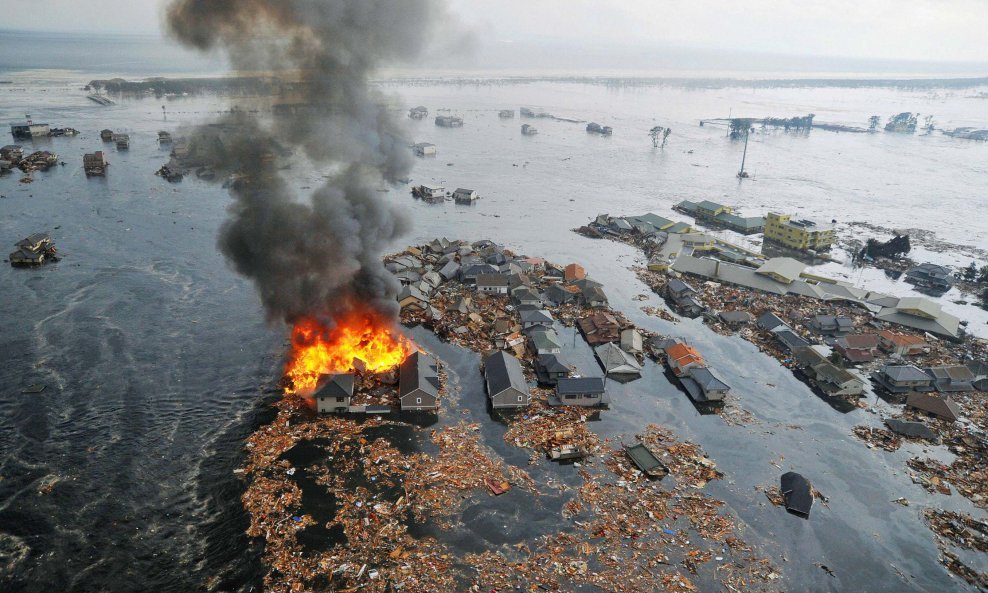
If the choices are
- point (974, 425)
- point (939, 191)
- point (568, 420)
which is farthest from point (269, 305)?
point (939, 191)

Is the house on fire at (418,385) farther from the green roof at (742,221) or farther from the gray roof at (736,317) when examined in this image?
the green roof at (742,221)

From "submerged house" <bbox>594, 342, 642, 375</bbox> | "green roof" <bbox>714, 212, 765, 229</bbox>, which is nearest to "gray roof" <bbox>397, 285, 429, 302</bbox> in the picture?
"submerged house" <bbox>594, 342, 642, 375</bbox>

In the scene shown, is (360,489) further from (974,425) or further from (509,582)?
(974,425)

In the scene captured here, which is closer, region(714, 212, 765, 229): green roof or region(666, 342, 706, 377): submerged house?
region(666, 342, 706, 377): submerged house

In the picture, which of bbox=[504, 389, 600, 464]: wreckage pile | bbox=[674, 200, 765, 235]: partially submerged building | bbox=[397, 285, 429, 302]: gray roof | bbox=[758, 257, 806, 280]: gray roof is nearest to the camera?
bbox=[504, 389, 600, 464]: wreckage pile

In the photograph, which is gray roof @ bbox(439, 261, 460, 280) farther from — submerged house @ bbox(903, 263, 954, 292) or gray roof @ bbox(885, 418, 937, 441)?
submerged house @ bbox(903, 263, 954, 292)
